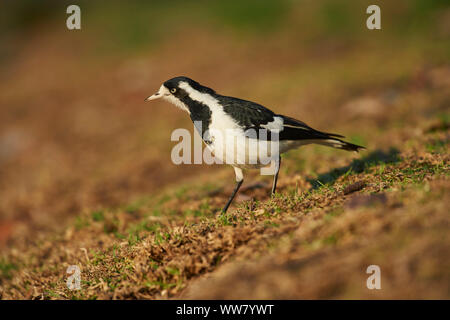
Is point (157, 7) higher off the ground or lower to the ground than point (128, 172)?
higher

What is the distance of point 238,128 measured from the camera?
4.18 m

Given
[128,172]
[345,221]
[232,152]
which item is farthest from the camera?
[128,172]

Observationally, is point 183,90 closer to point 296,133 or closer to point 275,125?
point 275,125

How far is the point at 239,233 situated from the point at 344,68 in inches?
362

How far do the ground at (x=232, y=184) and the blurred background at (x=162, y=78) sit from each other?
0.07 m

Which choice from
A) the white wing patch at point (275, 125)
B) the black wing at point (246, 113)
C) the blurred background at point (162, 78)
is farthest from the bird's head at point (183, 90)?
the blurred background at point (162, 78)

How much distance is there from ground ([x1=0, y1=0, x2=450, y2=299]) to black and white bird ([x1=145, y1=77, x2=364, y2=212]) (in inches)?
18.4

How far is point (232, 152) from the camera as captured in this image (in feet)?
13.7

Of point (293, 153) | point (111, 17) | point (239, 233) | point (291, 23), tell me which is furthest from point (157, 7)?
point (239, 233)

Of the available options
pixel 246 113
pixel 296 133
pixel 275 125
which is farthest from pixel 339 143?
pixel 246 113

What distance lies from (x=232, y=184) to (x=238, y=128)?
1889 millimetres

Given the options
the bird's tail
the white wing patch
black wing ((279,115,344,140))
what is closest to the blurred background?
the bird's tail
